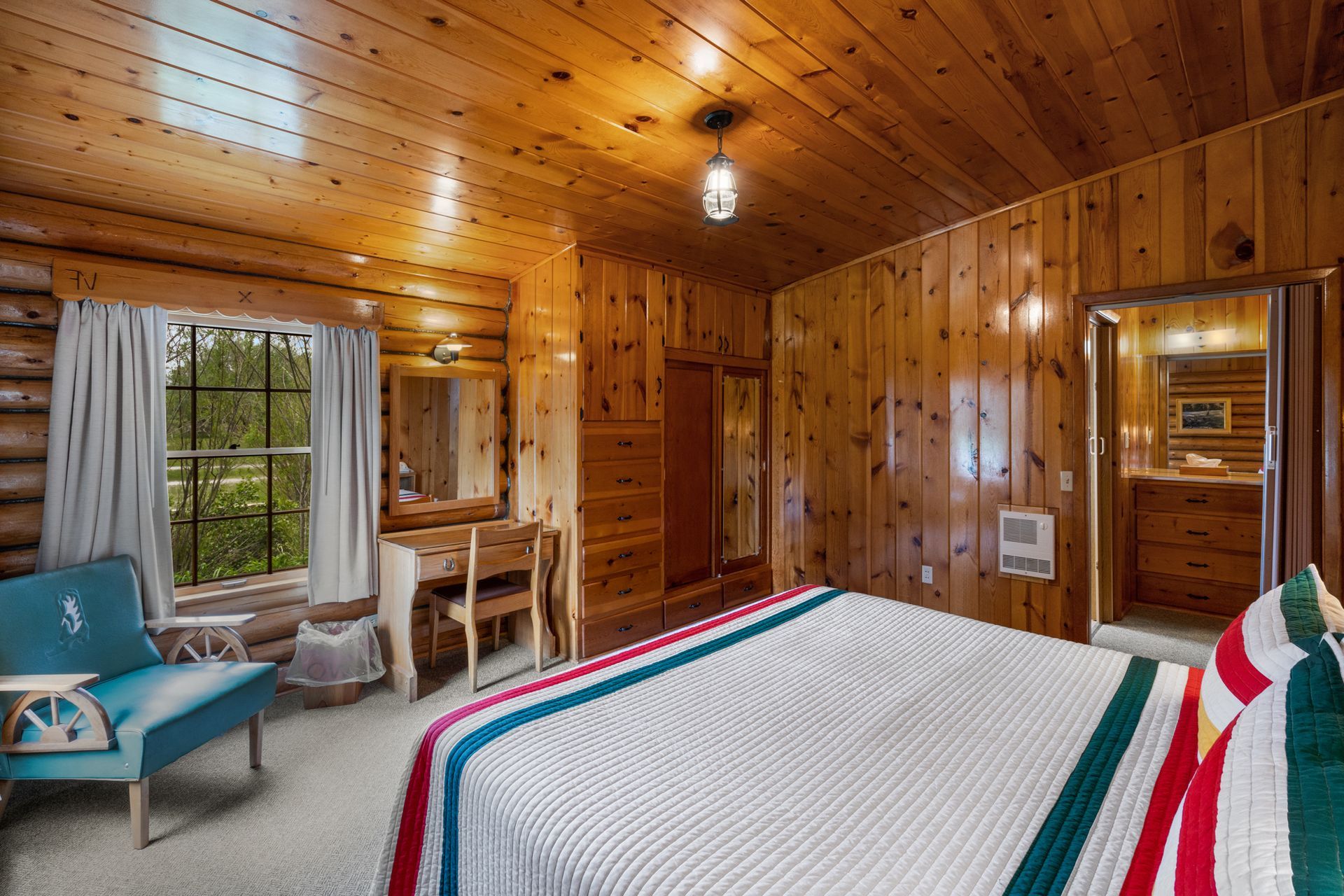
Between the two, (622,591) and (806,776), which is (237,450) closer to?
(622,591)

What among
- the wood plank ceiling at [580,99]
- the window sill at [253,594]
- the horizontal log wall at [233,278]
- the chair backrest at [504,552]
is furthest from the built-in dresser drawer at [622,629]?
the wood plank ceiling at [580,99]

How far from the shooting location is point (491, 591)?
332 cm

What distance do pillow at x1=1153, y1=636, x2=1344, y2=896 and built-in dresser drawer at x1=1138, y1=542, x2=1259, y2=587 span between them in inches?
152

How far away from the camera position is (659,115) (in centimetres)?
237

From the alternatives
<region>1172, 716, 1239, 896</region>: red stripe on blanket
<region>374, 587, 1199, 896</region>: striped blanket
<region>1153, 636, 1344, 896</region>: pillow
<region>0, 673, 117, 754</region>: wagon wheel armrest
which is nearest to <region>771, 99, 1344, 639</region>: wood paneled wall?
<region>374, 587, 1199, 896</region>: striped blanket

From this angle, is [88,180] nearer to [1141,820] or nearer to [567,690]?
[567,690]

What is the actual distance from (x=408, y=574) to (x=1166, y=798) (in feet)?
9.75

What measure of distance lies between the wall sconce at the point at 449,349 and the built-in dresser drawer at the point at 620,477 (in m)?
1.09

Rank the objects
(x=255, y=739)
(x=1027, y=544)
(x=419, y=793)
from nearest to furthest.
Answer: (x=419, y=793) → (x=255, y=739) → (x=1027, y=544)

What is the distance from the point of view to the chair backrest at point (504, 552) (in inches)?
121

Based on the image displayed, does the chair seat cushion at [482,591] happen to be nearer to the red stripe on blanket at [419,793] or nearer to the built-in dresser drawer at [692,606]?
the built-in dresser drawer at [692,606]

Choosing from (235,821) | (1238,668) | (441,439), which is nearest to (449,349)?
(441,439)

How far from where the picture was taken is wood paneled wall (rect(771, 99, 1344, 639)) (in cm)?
286

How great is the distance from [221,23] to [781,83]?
1768 millimetres
